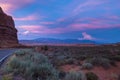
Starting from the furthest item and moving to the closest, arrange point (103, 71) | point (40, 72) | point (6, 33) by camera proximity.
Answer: point (6, 33) < point (103, 71) < point (40, 72)

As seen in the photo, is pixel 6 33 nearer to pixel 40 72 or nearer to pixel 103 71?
pixel 103 71

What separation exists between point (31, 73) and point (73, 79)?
2.05m

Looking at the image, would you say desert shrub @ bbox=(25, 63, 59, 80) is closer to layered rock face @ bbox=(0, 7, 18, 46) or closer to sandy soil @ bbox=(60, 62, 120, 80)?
sandy soil @ bbox=(60, 62, 120, 80)

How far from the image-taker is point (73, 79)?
11820mm

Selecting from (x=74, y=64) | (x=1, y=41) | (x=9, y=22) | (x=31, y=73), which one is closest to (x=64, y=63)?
(x=74, y=64)

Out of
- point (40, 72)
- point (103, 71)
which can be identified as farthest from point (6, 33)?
point (40, 72)

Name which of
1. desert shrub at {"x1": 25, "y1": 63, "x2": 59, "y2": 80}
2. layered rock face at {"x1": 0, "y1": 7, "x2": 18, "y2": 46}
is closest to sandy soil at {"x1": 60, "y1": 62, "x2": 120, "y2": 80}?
desert shrub at {"x1": 25, "y1": 63, "x2": 59, "y2": 80}

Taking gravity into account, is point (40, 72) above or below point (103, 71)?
above

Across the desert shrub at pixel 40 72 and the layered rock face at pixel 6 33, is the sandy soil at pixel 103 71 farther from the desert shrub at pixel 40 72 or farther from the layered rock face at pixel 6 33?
the layered rock face at pixel 6 33

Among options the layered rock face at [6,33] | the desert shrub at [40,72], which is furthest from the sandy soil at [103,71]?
the layered rock face at [6,33]

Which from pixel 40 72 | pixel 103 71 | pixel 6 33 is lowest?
pixel 103 71

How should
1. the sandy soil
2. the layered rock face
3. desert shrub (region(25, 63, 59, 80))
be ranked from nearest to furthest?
desert shrub (region(25, 63, 59, 80)), the sandy soil, the layered rock face

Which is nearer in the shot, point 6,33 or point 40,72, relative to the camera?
point 40,72

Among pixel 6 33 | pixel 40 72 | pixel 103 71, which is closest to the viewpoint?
pixel 40 72
